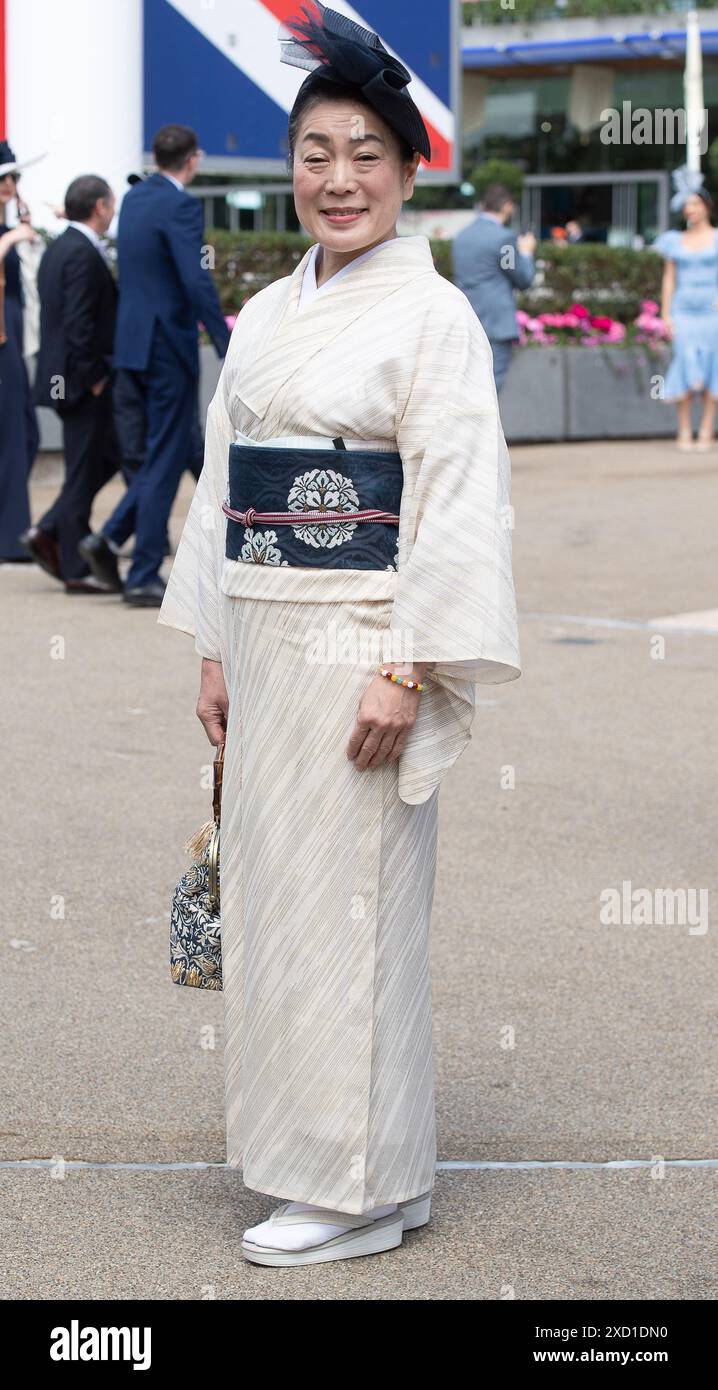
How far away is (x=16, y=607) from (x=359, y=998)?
6103 millimetres

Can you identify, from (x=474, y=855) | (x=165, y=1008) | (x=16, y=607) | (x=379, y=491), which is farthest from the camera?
(x=16, y=607)

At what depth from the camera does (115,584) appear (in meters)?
9.16

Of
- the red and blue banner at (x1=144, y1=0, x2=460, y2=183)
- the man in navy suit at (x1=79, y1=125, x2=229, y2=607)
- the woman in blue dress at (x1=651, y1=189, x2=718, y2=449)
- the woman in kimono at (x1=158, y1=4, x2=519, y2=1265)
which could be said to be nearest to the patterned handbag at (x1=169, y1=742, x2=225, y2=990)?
the woman in kimono at (x1=158, y1=4, x2=519, y2=1265)

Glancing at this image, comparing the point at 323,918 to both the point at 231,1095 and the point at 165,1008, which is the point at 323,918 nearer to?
the point at 231,1095

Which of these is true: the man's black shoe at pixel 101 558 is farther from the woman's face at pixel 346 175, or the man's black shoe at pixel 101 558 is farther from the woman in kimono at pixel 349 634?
the woman's face at pixel 346 175

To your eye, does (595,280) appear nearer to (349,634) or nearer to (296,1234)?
(349,634)

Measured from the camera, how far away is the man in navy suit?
8492mm

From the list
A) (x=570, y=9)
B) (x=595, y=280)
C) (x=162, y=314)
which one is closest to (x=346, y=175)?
(x=162, y=314)

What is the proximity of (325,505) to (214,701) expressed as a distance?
500mm

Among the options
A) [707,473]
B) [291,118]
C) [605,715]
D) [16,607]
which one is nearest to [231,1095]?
[291,118]

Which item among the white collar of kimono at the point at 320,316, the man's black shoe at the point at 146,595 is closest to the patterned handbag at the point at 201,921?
the white collar of kimono at the point at 320,316

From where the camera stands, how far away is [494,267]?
13.1 m

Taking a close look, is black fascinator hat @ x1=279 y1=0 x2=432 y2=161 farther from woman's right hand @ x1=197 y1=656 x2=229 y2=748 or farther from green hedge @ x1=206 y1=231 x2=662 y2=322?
green hedge @ x1=206 y1=231 x2=662 y2=322

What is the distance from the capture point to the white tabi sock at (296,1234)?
315 centimetres
